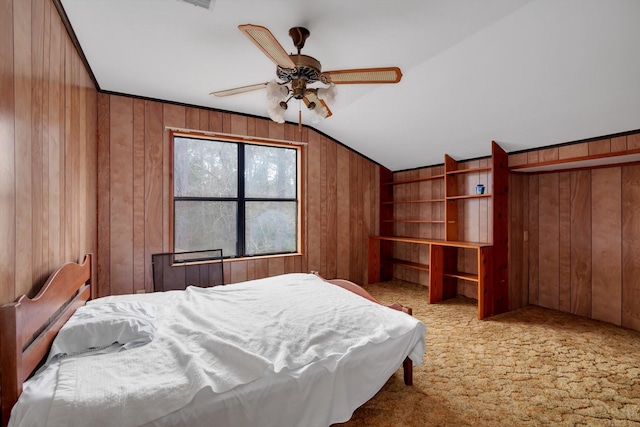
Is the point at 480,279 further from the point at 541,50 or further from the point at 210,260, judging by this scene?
the point at 210,260

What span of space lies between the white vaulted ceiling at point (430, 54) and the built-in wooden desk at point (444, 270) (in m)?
1.33

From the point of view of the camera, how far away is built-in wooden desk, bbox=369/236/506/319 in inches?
131

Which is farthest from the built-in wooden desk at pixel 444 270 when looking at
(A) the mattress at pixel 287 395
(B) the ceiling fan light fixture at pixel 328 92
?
(B) the ceiling fan light fixture at pixel 328 92

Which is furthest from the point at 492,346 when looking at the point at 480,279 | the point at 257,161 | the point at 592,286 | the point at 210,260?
the point at 257,161

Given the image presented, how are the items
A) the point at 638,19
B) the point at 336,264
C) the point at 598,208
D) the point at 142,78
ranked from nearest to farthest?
the point at 638,19, the point at 142,78, the point at 598,208, the point at 336,264

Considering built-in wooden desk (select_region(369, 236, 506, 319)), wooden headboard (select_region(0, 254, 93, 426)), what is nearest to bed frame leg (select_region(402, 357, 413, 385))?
built-in wooden desk (select_region(369, 236, 506, 319))

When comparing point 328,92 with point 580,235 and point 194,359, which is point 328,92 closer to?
point 194,359

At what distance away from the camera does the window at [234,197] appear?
3.60 m

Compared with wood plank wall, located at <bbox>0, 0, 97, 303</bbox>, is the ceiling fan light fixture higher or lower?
higher

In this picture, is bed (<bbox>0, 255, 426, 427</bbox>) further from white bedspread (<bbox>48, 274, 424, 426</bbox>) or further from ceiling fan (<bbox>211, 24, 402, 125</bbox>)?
ceiling fan (<bbox>211, 24, 402, 125</bbox>)

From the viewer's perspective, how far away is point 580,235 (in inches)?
132

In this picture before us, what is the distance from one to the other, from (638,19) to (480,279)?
249 centimetres

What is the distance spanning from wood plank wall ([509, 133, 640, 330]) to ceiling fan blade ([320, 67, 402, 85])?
7.78ft

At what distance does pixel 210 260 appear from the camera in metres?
3.55
